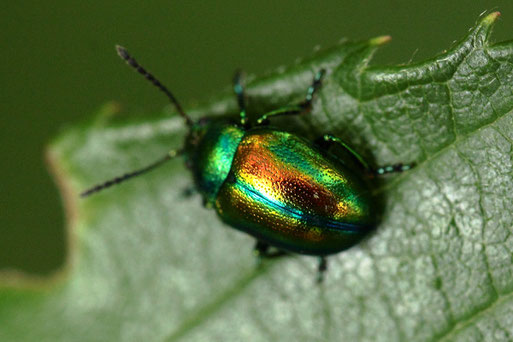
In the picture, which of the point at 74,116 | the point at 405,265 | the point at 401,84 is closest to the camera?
the point at 401,84

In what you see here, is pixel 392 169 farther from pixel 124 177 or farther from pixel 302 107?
pixel 124 177

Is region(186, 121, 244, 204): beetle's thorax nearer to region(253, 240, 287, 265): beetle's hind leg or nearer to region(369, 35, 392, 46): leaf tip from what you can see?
region(253, 240, 287, 265): beetle's hind leg

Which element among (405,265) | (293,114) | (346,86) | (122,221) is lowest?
(122,221)

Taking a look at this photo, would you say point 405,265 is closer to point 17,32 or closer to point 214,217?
point 214,217

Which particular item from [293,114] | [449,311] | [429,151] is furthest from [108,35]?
[449,311]

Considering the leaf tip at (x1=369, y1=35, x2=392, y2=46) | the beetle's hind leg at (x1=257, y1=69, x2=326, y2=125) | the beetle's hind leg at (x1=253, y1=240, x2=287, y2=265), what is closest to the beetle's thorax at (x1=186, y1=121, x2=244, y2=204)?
the beetle's hind leg at (x1=257, y1=69, x2=326, y2=125)

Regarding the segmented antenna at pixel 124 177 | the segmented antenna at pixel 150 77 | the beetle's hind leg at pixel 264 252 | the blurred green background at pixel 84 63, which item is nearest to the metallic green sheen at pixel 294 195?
the beetle's hind leg at pixel 264 252

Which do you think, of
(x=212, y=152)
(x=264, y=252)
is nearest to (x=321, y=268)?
(x=264, y=252)
